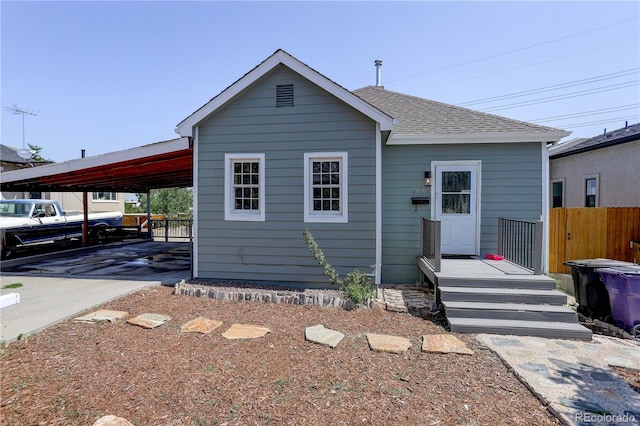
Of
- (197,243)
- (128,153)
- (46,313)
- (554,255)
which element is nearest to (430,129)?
(554,255)

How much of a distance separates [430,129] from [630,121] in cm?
1104

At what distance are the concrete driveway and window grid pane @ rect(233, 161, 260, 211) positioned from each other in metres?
2.33

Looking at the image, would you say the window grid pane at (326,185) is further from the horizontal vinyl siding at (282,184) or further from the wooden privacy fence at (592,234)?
the wooden privacy fence at (592,234)

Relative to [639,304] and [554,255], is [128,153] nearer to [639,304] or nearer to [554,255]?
[639,304]

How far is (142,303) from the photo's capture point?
18.2ft

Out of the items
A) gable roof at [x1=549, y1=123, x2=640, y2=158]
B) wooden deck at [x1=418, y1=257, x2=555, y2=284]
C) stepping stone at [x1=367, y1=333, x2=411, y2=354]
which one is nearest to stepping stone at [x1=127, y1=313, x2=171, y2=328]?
stepping stone at [x1=367, y1=333, x2=411, y2=354]

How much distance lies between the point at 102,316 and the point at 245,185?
343 cm

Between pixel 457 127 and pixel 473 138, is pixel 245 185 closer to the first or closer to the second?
pixel 457 127

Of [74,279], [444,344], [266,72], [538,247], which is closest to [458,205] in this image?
[538,247]

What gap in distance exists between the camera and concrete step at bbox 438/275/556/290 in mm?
5082

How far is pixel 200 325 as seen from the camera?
180 inches

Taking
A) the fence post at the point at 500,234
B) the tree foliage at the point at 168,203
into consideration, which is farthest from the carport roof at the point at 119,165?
the tree foliage at the point at 168,203

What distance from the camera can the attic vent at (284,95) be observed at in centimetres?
661

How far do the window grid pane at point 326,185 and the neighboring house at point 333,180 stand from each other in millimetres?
21
